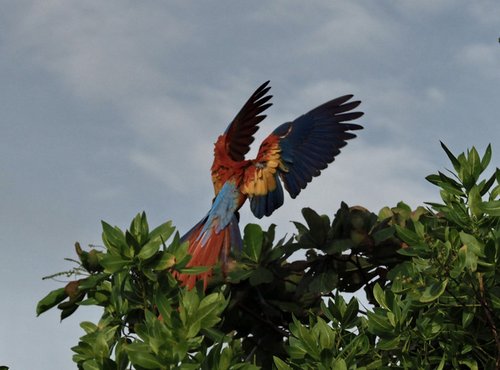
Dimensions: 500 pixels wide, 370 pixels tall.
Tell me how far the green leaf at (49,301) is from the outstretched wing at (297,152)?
2282 mm

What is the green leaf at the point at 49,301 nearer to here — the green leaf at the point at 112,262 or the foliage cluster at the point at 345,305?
the foliage cluster at the point at 345,305

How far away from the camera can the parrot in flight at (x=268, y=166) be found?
669cm

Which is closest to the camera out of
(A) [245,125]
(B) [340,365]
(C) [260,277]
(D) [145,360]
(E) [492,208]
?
(D) [145,360]

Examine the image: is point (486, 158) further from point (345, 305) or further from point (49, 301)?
point (49, 301)

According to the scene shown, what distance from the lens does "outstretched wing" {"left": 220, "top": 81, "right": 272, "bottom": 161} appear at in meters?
7.65

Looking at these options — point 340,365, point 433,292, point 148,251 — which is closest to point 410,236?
point 433,292

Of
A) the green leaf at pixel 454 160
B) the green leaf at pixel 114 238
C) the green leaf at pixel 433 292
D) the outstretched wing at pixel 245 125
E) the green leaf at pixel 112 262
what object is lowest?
the green leaf at pixel 433 292

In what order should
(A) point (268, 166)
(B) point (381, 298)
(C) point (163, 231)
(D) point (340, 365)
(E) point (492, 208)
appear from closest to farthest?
(D) point (340, 365) → (C) point (163, 231) → (E) point (492, 208) → (B) point (381, 298) → (A) point (268, 166)

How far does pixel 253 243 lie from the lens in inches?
191

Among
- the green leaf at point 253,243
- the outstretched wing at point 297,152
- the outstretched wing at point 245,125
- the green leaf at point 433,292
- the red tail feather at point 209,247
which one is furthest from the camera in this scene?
the outstretched wing at point 245,125

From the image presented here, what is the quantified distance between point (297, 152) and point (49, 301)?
9.34ft

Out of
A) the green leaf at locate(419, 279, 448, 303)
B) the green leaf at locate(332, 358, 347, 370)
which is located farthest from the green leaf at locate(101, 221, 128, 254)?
the green leaf at locate(419, 279, 448, 303)

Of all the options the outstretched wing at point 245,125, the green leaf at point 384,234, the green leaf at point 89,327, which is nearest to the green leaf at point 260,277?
the green leaf at point 384,234

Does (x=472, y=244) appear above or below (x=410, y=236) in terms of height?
below
